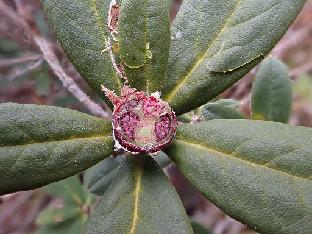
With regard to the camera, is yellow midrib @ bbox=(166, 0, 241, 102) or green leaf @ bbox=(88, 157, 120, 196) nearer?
yellow midrib @ bbox=(166, 0, 241, 102)

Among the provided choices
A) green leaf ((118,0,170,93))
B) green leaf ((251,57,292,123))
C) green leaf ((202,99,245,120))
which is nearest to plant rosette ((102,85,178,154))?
green leaf ((118,0,170,93))

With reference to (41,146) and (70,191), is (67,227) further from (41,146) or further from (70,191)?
(41,146)

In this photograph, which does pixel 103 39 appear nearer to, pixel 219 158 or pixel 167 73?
pixel 167 73

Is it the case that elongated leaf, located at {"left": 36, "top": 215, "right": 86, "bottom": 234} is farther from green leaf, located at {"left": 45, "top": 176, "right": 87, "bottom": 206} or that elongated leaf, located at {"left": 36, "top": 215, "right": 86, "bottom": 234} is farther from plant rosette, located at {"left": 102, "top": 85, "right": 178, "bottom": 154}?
plant rosette, located at {"left": 102, "top": 85, "right": 178, "bottom": 154}

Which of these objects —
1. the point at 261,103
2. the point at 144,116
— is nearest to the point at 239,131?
the point at 144,116

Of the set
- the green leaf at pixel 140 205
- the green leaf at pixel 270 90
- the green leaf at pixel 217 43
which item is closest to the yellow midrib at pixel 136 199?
the green leaf at pixel 140 205

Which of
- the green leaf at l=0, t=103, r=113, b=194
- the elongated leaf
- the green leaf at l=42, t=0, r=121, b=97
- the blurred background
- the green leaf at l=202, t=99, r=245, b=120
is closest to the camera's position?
the green leaf at l=0, t=103, r=113, b=194

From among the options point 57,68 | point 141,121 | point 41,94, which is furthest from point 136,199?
→ point 41,94
